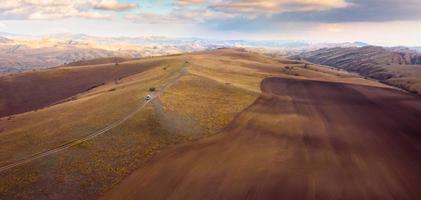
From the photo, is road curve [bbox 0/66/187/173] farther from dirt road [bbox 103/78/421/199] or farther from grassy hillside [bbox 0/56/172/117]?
grassy hillside [bbox 0/56/172/117]

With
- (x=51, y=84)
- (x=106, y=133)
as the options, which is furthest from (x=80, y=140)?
(x=51, y=84)

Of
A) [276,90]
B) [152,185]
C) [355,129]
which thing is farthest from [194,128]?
[276,90]

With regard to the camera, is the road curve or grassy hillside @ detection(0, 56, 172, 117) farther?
grassy hillside @ detection(0, 56, 172, 117)

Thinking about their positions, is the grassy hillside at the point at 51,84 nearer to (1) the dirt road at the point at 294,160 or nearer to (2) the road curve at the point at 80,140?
(2) the road curve at the point at 80,140

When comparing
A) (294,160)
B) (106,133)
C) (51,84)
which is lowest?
(51,84)

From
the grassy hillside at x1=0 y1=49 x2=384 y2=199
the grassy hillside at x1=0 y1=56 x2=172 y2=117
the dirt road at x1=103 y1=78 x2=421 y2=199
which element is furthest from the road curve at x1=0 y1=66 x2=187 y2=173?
the grassy hillside at x1=0 y1=56 x2=172 y2=117

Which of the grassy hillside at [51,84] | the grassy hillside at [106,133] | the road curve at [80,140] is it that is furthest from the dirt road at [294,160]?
the grassy hillside at [51,84]

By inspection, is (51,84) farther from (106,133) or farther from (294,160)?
(294,160)

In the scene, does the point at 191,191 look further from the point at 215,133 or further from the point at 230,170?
the point at 215,133
